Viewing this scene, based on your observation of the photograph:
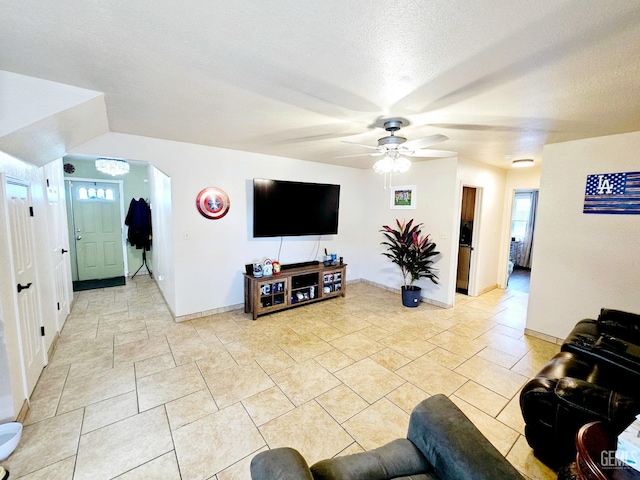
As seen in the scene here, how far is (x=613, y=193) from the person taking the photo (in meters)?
2.88

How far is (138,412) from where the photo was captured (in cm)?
208

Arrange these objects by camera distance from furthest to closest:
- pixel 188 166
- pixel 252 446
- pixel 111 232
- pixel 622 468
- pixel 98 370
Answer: pixel 111 232
pixel 188 166
pixel 98 370
pixel 252 446
pixel 622 468

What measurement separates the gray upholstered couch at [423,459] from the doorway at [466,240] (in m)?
4.30

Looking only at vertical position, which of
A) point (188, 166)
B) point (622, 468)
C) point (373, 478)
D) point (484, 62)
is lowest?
point (373, 478)

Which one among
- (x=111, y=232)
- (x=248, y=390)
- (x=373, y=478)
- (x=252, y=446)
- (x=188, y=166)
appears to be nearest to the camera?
(x=373, y=478)

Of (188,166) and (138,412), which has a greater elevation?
(188,166)

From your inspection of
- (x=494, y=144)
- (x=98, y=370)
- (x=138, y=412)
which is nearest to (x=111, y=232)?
(x=98, y=370)

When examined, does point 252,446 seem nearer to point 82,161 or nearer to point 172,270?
point 172,270

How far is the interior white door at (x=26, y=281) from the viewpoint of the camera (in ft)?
6.93

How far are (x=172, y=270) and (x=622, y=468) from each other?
13.8 ft

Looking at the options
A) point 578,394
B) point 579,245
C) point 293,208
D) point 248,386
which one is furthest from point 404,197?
point 248,386

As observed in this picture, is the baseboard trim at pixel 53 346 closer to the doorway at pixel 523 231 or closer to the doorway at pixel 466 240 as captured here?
the doorway at pixel 466 240

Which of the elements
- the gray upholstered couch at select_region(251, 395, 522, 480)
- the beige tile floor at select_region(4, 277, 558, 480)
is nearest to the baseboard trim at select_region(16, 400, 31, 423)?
the beige tile floor at select_region(4, 277, 558, 480)

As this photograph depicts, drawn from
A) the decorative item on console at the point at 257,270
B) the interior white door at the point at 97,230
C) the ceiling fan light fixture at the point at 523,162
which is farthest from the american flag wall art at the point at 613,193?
the interior white door at the point at 97,230
